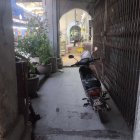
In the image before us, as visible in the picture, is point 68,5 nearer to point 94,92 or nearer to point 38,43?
point 38,43

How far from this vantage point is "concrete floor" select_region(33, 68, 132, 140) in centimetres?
262

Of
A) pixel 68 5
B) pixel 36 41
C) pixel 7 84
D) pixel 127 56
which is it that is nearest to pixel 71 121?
pixel 127 56

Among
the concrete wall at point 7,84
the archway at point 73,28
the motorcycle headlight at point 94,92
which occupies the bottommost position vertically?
the motorcycle headlight at point 94,92

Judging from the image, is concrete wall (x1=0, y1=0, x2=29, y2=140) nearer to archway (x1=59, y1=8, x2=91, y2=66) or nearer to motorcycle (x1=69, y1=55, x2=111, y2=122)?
motorcycle (x1=69, y1=55, x2=111, y2=122)

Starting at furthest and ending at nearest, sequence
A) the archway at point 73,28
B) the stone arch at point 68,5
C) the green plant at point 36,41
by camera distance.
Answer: the archway at point 73,28
the stone arch at point 68,5
the green plant at point 36,41

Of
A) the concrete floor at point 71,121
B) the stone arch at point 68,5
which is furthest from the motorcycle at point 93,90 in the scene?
the stone arch at point 68,5

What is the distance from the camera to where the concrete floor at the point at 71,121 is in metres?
2.62

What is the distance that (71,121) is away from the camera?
3.04m

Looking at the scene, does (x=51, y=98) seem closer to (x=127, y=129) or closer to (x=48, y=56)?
(x=127, y=129)

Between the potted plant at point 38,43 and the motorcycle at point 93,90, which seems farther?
the potted plant at point 38,43

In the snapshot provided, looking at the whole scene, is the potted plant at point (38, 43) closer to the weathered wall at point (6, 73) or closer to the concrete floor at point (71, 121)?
the concrete floor at point (71, 121)

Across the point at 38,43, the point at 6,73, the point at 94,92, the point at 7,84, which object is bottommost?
the point at 94,92

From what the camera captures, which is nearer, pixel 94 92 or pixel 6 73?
pixel 6 73

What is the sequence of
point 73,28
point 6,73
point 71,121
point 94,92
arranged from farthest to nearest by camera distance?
point 73,28 < point 94,92 < point 71,121 < point 6,73
